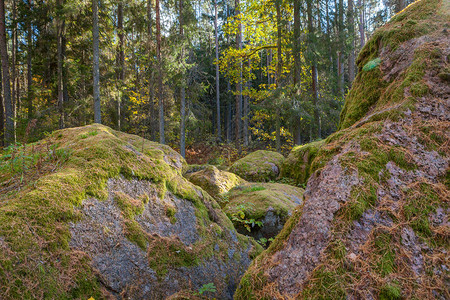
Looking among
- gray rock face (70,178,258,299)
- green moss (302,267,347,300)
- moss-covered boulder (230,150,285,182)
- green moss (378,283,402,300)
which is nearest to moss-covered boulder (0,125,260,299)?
gray rock face (70,178,258,299)

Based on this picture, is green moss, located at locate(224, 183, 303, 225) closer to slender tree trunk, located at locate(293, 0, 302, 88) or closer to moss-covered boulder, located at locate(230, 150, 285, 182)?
moss-covered boulder, located at locate(230, 150, 285, 182)

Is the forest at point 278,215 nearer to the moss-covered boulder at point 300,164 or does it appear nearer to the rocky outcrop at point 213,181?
the rocky outcrop at point 213,181

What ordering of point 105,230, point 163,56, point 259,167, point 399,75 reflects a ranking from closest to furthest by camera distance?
point 105,230, point 399,75, point 259,167, point 163,56

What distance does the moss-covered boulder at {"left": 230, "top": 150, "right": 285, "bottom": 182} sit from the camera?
10.0 m

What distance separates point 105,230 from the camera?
2.74 metres

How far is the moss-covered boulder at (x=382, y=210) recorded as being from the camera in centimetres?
193

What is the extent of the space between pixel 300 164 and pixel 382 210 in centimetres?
680

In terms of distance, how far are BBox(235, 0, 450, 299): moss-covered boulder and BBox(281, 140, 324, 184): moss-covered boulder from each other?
524 centimetres

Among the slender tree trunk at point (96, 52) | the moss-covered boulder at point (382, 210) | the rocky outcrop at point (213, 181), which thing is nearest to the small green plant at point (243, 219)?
the rocky outcrop at point (213, 181)

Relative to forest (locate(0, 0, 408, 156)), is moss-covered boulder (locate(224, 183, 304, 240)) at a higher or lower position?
lower

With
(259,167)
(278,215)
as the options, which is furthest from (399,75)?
(259,167)

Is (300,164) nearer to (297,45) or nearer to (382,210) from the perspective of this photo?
(297,45)

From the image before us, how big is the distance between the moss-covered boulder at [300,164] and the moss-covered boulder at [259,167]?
0.65m

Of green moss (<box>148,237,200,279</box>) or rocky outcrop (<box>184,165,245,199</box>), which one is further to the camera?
rocky outcrop (<box>184,165,245,199</box>)
